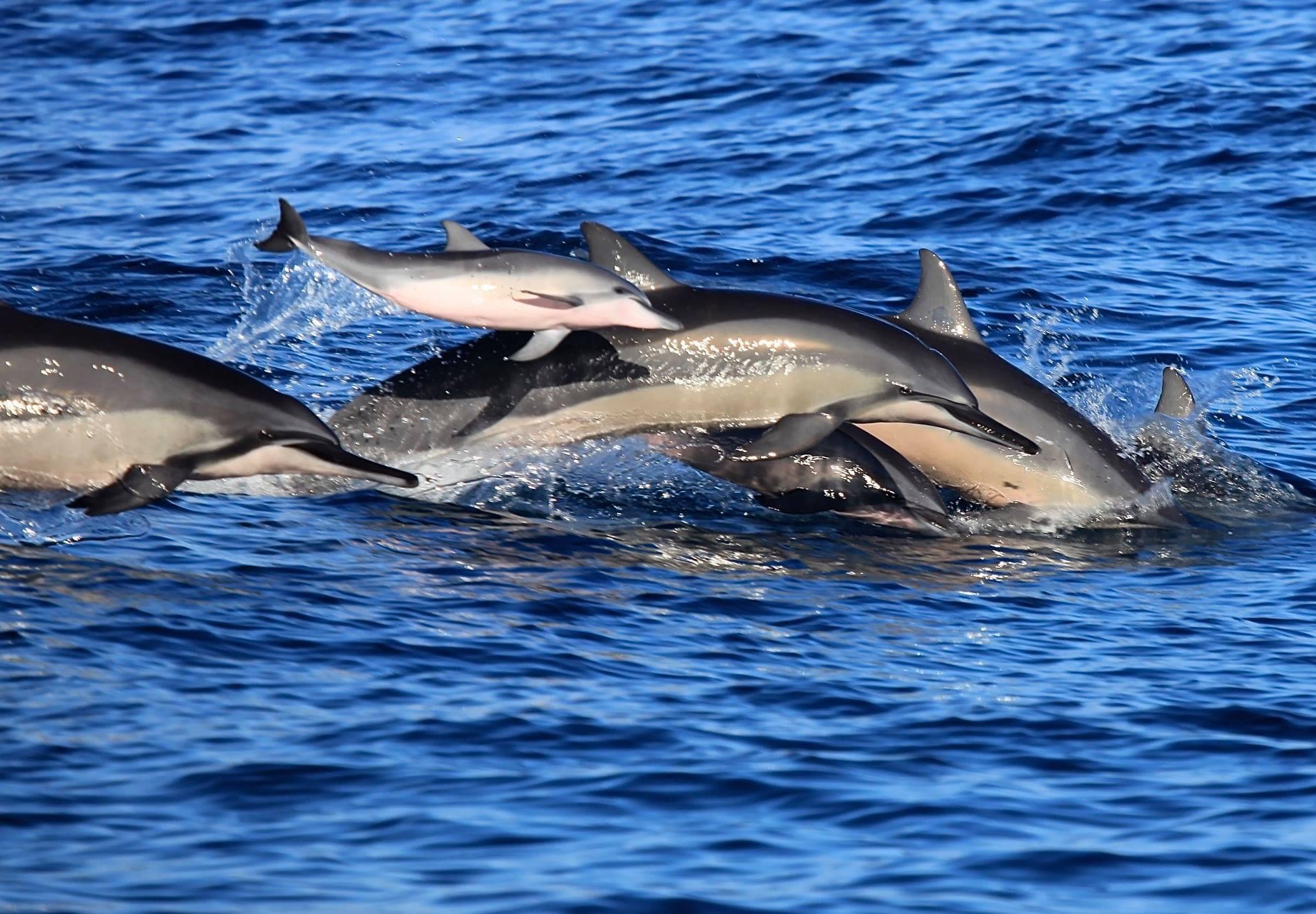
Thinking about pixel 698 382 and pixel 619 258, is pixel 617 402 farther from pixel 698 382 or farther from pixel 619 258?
pixel 619 258

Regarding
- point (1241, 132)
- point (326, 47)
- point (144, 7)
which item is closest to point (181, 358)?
point (1241, 132)

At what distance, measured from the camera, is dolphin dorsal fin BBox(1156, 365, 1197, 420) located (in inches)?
562

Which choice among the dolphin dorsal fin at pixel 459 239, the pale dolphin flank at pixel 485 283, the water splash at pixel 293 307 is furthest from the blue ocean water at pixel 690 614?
the dolphin dorsal fin at pixel 459 239

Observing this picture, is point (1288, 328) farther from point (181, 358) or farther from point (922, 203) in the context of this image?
point (181, 358)

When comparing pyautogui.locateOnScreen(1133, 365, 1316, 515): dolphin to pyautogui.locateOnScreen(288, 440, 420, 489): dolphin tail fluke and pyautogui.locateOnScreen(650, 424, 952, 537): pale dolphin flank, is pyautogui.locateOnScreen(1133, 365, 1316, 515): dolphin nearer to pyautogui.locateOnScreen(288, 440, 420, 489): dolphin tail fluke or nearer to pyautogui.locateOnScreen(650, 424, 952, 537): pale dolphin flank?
pyautogui.locateOnScreen(650, 424, 952, 537): pale dolphin flank

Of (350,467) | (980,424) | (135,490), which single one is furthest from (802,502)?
(135,490)

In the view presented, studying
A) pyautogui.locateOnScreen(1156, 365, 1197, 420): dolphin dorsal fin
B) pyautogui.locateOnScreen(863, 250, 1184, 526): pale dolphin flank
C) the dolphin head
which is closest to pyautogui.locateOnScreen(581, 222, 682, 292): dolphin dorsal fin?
the dolphin head

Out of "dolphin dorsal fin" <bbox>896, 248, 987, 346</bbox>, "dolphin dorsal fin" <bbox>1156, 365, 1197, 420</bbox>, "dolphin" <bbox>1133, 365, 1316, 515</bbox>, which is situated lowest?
"dolphin" <bbox>1133, 365, 1316, 515</bbox>

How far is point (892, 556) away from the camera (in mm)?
11906

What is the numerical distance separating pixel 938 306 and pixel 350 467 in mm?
4685

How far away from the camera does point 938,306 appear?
13055 mm

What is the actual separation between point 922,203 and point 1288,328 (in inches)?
207

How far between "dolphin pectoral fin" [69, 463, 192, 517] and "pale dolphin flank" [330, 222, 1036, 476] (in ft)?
8.32

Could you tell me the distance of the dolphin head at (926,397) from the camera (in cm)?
1209
